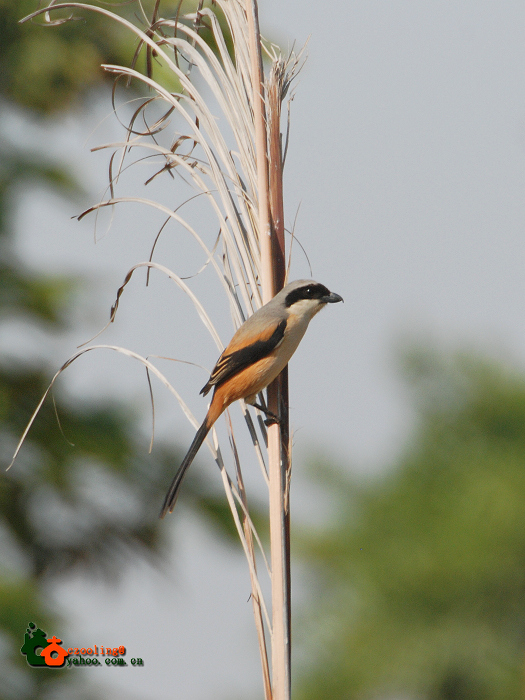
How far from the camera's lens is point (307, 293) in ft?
7.57

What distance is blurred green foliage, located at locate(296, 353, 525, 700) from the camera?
161 inches

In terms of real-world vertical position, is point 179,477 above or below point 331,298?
below

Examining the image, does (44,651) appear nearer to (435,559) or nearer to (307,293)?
(307,293)

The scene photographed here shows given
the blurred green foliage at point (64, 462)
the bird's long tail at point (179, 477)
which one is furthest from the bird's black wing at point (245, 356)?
the blurred green foliage at point (64, 462)

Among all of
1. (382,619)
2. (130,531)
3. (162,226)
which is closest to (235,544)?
(130,531)

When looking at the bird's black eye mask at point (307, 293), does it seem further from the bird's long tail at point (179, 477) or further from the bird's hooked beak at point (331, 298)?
the bird's long tail at point (179, 477)

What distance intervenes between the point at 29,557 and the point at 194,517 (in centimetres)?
159

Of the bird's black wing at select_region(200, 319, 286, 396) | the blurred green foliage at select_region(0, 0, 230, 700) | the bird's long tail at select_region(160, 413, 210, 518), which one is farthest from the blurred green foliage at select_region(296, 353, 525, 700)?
the bird's long tail at select_region(160, 413, 210, 518)

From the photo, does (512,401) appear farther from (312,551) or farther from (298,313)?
(298,313)

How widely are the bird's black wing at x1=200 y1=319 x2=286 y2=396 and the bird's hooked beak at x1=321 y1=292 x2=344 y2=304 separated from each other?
10.6 inches

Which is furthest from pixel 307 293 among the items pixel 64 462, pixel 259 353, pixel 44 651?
pixel 64 462

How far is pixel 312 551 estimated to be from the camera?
4559mm

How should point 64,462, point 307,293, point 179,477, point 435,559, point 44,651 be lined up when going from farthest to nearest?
point 64,462 → point 435,559 → point 44,651 → point 307,293 → point 179,477

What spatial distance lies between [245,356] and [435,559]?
2.76m
